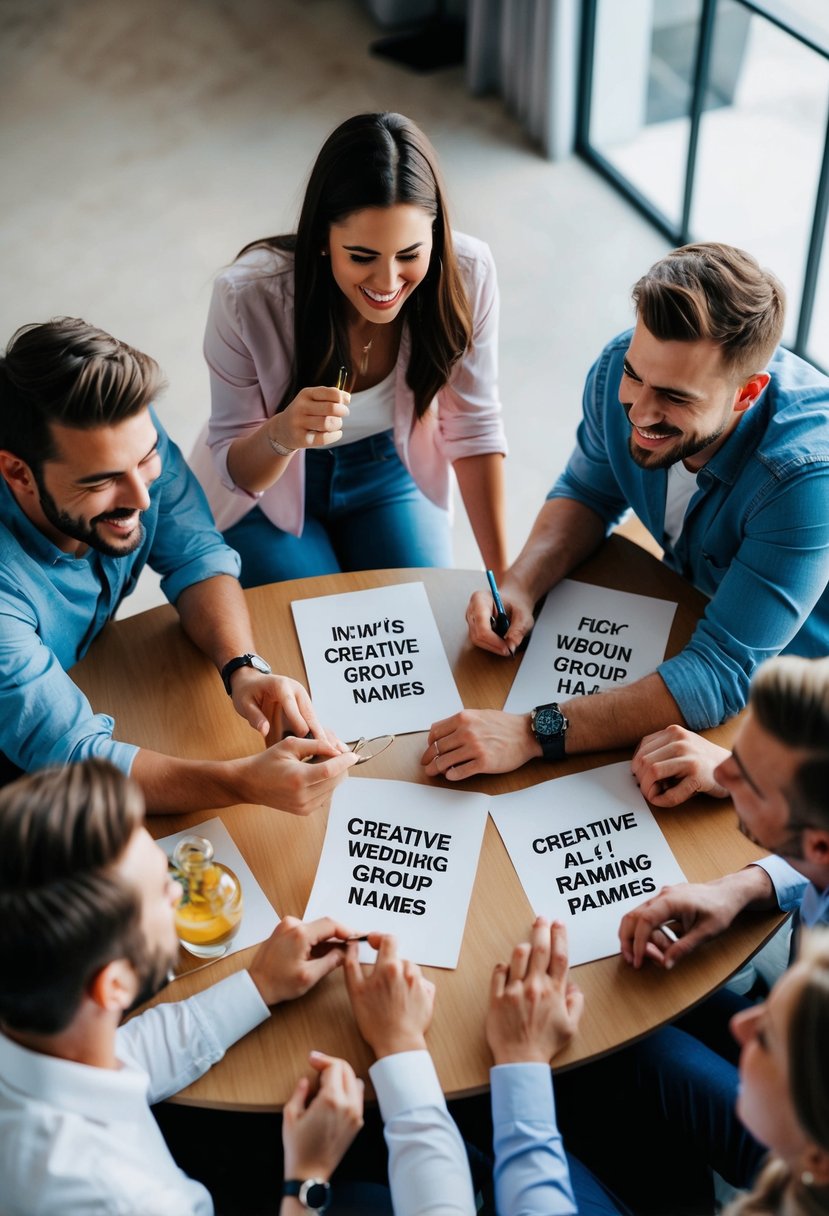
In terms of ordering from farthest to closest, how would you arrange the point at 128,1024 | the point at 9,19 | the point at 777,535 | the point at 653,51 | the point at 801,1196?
the point at 9,19 < the point at 653,51 < the point at 777,535 < the point at 128,1024 < the point at 801,1196

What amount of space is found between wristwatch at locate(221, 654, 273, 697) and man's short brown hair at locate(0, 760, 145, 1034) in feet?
1.62

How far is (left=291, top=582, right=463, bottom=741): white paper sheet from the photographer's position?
168 cm

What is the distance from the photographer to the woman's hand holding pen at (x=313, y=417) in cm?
185

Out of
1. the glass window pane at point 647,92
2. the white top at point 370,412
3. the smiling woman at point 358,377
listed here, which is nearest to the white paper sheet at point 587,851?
the smiling woman at point 358,377

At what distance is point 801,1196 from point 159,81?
431 cm

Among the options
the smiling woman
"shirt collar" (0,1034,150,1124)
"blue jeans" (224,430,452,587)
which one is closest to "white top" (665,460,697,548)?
the smiling woman

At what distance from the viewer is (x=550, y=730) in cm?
160

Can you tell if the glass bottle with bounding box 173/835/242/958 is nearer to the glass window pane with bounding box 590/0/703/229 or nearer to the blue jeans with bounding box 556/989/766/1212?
the blue jeans with bounding box 556/989/766/1212

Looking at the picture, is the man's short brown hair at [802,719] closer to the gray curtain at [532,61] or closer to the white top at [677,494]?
Result: the white top at [677,494]

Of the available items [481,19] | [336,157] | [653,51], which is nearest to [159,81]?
[481,19]

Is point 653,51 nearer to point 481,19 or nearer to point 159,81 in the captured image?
point 481,19

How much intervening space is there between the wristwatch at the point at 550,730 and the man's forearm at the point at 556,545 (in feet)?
0.83

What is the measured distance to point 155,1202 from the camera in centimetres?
117

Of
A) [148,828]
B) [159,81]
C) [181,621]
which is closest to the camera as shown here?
[148,828]
